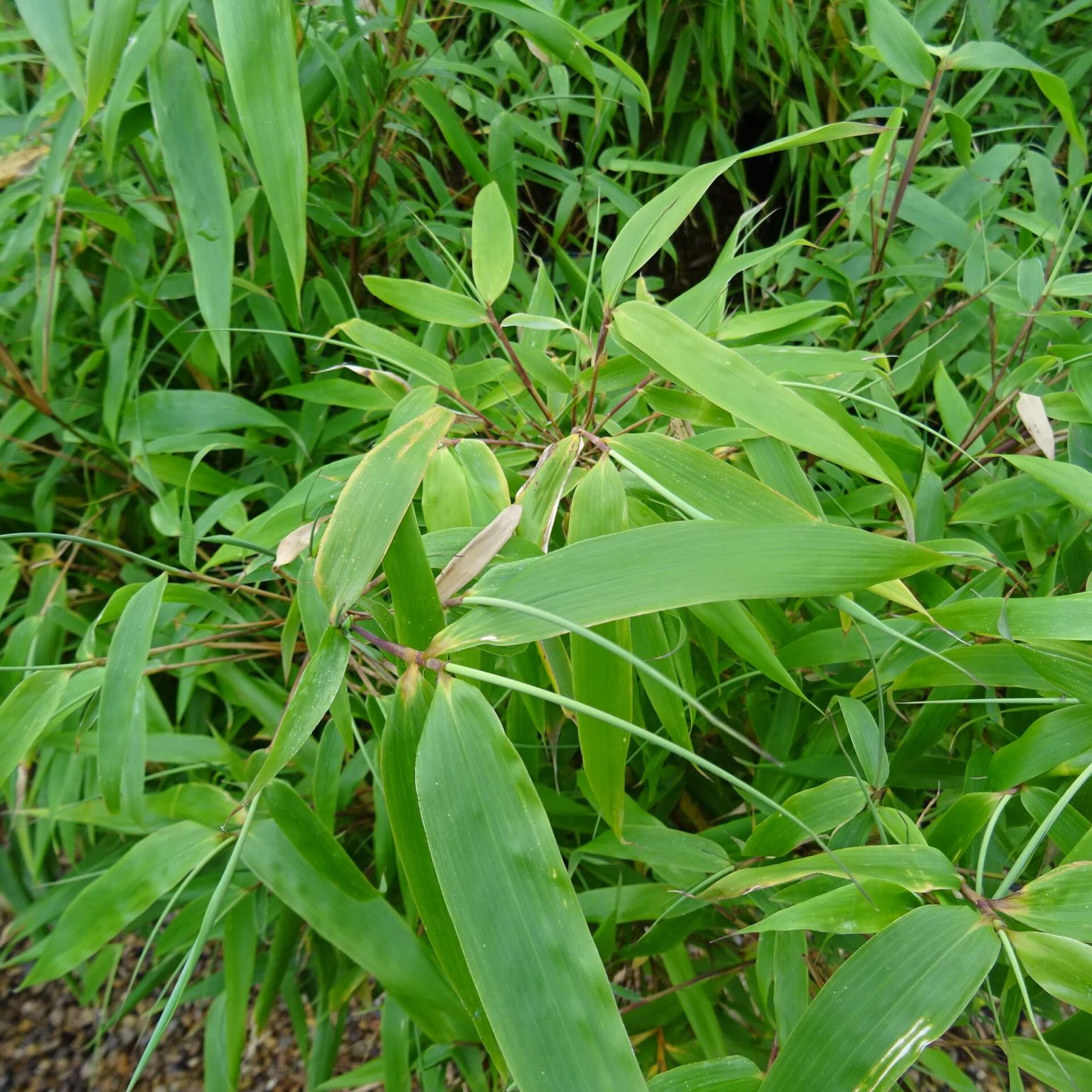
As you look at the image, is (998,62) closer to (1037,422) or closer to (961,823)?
(1037,422)

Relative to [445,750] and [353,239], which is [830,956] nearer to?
[445,750]

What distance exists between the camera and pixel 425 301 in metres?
0.41

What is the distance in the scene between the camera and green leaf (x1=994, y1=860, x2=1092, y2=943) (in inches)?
8.8

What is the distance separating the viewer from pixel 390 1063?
0.49m

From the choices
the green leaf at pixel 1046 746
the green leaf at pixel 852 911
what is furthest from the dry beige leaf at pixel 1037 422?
the green leaf at pixel 852 911

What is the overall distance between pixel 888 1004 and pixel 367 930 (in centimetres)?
25

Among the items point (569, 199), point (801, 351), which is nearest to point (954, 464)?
point (801, 351)

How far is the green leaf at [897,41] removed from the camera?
50 cm

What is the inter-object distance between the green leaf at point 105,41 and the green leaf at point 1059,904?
18.6 inches

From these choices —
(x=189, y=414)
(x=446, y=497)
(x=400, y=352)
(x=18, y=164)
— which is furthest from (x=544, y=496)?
(x=18, y=164)

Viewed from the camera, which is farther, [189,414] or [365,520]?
[189,414]

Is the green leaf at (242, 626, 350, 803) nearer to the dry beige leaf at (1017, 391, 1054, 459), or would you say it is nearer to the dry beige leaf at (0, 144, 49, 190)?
the dry beige leaf at (1017, 391, 1054, 459)

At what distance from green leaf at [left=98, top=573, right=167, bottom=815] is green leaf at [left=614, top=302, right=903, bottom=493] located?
24cm

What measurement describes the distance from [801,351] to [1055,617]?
20cm
